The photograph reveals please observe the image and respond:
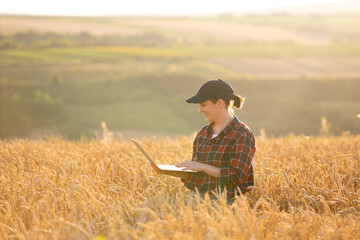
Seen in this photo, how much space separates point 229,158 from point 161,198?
73 centimetres

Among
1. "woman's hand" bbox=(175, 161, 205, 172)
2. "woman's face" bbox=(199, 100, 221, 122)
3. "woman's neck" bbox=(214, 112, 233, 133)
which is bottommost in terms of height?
"woman's hand" bbox=(175, 161, 205, 172)

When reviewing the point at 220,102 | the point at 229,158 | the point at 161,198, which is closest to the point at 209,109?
the point at 220,102

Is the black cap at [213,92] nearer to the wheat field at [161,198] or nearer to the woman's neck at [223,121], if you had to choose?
the woman's neck at [223,121]

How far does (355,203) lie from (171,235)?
Result: 201cm

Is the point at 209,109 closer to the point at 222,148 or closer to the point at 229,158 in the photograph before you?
the point at 222,148

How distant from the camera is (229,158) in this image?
4.11m

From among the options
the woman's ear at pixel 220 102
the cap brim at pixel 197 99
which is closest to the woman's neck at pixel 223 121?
the woman's ear at pixel 220 102

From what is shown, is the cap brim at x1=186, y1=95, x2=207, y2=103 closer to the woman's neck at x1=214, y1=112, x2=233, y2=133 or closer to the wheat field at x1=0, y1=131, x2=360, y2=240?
the woman's neck at x1=214, y1=112, x2=233, y2=133

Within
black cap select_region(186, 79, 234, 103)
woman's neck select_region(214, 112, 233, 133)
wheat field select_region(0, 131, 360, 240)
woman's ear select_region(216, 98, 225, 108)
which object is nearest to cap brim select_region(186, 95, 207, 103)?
black cap select_region(186, 79, 234, 103)

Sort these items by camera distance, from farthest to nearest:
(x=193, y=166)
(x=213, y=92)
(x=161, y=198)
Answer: (x=213, y=92) → (x=193, y=166) → (x=161, y=198)

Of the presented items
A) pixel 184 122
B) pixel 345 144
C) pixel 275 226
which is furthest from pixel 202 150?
pixel 184 122

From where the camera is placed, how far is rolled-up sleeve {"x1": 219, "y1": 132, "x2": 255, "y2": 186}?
13.1 ft

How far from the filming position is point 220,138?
415cm

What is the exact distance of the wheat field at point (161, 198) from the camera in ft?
10.5
